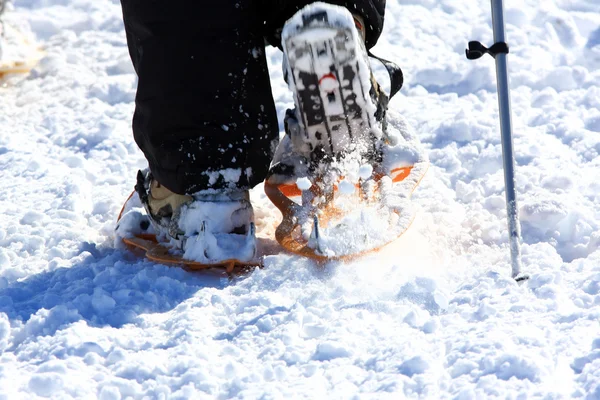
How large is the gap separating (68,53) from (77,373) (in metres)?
2.91

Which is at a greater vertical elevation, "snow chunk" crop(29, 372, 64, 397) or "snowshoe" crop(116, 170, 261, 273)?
"snowshoe" crop(116, 170, 261, 273)

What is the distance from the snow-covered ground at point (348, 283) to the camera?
1649 millimetres

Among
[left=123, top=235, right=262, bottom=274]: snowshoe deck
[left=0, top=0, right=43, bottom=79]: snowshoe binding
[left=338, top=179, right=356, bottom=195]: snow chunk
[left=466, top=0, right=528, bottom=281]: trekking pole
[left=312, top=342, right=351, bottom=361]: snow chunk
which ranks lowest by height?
[left=312, top=342, right=351, bottom=361]: snow chunk

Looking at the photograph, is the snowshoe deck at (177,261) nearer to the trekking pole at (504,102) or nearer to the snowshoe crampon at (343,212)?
the snowshoe crampon at (343,212)

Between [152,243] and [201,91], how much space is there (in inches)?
20.4

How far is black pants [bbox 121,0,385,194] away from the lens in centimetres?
213

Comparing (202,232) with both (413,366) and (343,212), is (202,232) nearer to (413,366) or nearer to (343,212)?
(343,212)

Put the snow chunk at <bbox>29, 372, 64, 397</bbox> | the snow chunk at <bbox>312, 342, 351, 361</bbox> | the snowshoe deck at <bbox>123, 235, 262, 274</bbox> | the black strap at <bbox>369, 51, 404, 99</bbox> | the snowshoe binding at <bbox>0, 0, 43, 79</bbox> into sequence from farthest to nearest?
the snowshoe binding at <bbox>0, 0, 43, 79</bbox> → the black strap at <bbox>369, 51, 404, 99</bbox> → the snowshoe deck at <bbox>123, 235, 262, 274</bbox> → the snow chunk at <bbox>312, 342, 351, 361</bbox> → the snow chunk at <bbox>29, 372, 64, 397</bbox>

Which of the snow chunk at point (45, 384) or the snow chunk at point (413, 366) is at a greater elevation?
the snow chunk at point (45, 384)

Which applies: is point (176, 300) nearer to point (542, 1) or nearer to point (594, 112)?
point (594, 112)

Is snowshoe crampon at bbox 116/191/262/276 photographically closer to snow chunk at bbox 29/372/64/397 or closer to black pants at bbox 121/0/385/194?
black pants at bbox 121/0/385/194

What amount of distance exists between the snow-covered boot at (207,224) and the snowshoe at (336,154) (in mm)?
127

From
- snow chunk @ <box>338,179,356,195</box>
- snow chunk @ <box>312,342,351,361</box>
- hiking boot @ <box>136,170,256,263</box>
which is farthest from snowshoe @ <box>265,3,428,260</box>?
snow chunk @ <box>312,342,351,361</box>

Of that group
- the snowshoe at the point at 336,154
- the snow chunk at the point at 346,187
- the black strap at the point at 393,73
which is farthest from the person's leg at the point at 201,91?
the black strap at the point at 393,73
